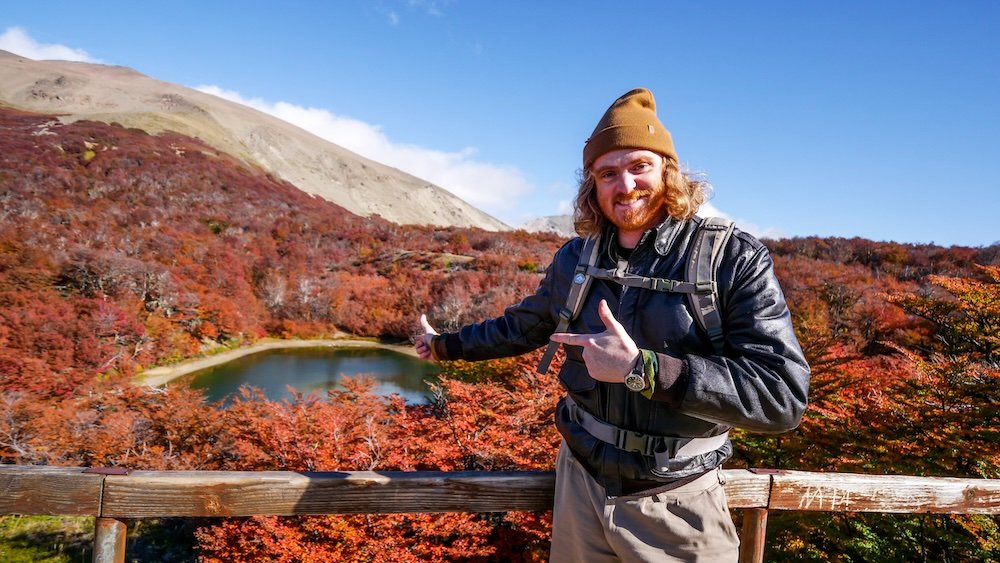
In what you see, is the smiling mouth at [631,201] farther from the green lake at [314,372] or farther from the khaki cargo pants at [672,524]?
the green lake at [314,372]

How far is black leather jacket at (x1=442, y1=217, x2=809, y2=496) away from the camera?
113 centimetres

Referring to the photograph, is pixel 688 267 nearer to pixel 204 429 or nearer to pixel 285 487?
pixel 285 487

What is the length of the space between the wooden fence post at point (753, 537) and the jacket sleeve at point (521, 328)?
0.93 metres

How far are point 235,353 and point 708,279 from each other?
A: 24.8 metres

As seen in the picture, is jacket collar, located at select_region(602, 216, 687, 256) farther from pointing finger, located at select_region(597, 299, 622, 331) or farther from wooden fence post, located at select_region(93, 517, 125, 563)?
wooden fence post, located at select_region(93, 517, 125, 563)

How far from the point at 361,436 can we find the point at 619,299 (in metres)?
7.32

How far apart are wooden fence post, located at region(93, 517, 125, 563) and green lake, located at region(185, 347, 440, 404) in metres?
15.3

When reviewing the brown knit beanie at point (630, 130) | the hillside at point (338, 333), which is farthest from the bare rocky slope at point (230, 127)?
the brown knit beanie at point (630, 130)

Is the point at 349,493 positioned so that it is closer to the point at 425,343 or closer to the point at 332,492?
the point at 332,492

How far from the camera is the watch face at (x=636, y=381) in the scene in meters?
1.14

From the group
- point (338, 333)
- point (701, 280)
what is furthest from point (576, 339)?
point (338, 333)

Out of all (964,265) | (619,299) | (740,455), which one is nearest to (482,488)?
(619,299)

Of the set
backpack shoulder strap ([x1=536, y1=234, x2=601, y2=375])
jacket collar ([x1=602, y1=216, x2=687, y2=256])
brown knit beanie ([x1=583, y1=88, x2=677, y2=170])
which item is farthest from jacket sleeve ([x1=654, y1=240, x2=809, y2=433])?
brown knit beanie ([x1=583, y1=88, x2=677, y2=170])

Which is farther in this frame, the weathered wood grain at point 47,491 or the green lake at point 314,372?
the green lake at point 314,372
